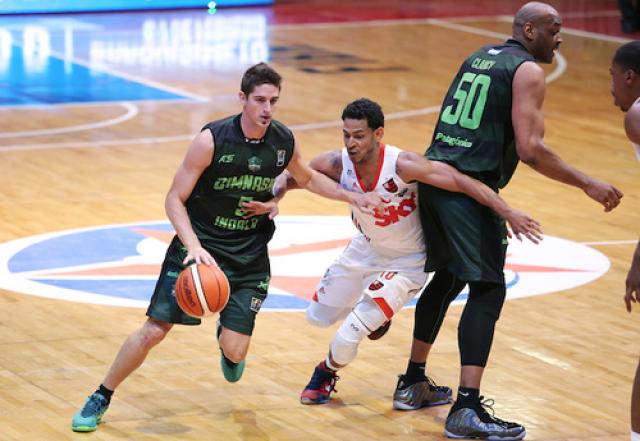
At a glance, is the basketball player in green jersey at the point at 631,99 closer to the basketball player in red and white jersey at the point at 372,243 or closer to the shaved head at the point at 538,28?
the shaved head at the point at 538,28

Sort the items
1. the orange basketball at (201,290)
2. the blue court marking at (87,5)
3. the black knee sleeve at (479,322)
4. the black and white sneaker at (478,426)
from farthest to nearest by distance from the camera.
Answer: the blue court marking at (87,5) → the black knee sleeve at (479,322) → the black and white sneaker at (478,426) → the orange basketball at (201,290)

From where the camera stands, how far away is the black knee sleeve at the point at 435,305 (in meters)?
7.07

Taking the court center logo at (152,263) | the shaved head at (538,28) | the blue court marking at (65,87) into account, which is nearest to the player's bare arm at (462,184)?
the shaved head at (538,28)

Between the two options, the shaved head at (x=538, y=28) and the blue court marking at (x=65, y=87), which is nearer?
the shaved head at (x=538, y=28)

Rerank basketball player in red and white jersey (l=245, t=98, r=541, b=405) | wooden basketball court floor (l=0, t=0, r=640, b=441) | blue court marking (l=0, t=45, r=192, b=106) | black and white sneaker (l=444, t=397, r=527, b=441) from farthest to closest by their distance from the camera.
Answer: blue court marking (l=0, t=45, r=192, b=106) → wooden basketball court floor (l=0, t=0, r=640, b=441) → basketball player in red and white jersey (l=245, t=98, r=541, b=405) → black and white sneaker (l=444, t=397, r=527, b=441)

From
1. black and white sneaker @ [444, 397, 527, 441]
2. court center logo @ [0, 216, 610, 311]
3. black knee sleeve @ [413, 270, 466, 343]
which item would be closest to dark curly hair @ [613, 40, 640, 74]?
black knee sleeve @ [413, 270, 466, 343]

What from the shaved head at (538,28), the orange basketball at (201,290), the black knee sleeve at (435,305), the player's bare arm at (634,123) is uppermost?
the shaved head at (538,28)

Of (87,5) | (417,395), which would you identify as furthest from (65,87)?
(417,395)

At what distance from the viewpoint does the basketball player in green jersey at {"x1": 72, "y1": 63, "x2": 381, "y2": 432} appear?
256 inches

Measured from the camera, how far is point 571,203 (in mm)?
12070

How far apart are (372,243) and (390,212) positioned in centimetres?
22

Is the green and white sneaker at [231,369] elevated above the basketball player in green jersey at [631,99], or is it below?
below

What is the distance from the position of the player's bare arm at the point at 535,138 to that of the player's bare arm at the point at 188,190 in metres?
1.45

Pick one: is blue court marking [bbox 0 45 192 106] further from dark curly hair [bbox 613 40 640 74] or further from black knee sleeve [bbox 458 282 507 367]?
dark curly hair [bbox 613 40 640 74]
